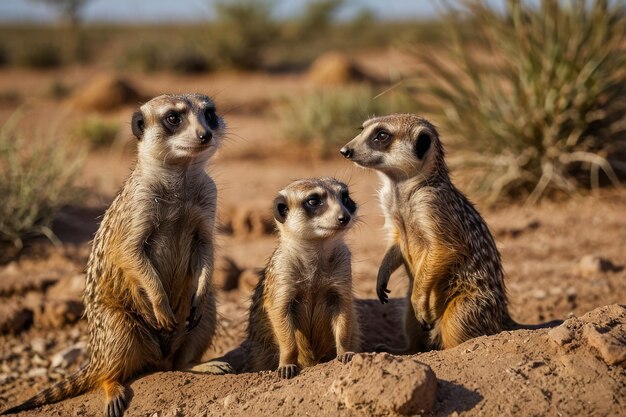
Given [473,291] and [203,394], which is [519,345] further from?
[203,394]

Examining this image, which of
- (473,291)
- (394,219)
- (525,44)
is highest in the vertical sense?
(525,44)

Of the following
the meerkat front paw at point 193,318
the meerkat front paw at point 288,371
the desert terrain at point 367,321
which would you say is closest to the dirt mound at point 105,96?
the desert terrain at point 367,321

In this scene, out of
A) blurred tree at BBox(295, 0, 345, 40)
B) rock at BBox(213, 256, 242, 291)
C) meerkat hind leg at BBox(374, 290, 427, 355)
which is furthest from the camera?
blurred tree at BBox(295, 0, 345, 40)

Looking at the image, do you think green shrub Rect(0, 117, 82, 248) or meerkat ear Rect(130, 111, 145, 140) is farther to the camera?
green shrub Rect(0, 117, 82, 248)

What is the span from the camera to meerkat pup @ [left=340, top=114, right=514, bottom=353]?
167 inches

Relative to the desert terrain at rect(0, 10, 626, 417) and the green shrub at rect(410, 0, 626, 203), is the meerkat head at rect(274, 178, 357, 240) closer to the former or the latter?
the desert terrain at rect(0, 10, 626, 417)

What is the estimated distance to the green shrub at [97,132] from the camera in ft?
42.7

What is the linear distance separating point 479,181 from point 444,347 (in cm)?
425

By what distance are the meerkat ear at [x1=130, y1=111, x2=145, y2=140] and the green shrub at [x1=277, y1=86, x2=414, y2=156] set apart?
24.4 feet

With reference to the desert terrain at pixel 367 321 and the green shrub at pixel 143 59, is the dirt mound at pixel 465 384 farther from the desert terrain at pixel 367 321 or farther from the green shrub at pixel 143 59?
the green shrub at pixel 143 59

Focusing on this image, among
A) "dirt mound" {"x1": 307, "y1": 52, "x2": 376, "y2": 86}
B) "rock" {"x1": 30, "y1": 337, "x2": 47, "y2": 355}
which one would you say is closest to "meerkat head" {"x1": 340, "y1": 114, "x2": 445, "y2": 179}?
"rock" {"x1": 30, "y1": 337, "x2": 47, "y2": 355}

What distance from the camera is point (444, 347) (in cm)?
427

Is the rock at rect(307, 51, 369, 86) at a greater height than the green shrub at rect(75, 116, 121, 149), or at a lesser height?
greater

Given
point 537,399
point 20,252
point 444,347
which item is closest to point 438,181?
point 444,347
